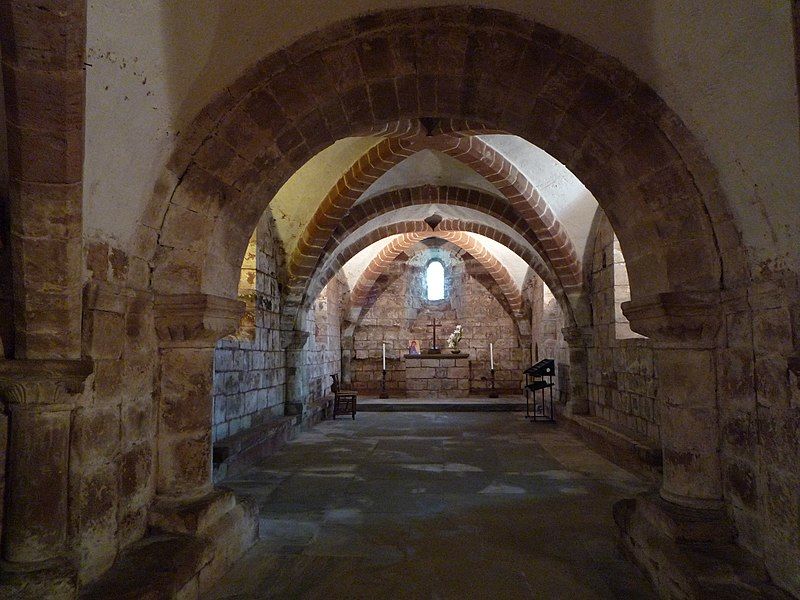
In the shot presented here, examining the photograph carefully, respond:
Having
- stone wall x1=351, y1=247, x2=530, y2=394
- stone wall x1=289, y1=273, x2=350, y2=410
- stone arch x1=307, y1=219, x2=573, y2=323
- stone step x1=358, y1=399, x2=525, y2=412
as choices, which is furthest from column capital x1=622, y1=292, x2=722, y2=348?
stone wall x1=351, y1=247, x2=530, y2=394

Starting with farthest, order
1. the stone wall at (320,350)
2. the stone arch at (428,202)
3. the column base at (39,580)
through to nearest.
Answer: the stone arch at (428,202)
the stone wall at (320,350)
the column base at (39,580)

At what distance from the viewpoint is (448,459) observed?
18.3 feet

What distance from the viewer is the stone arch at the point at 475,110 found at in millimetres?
2557

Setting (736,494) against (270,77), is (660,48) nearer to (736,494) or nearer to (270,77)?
(270,77)

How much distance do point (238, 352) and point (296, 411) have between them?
212 centimetres

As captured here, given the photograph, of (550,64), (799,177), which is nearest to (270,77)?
(550,64)

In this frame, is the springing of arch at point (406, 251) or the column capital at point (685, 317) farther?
the springing of arch at point (406, 251)

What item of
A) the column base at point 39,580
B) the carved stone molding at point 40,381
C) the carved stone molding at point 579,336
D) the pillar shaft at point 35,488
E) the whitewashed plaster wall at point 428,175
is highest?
the whitewashed plaster wall at point 428,175

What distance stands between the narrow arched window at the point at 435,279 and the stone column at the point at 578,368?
680 cm

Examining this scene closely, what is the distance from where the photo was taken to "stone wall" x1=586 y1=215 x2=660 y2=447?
526cm

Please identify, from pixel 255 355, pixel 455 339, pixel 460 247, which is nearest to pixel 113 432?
pixel 255 355

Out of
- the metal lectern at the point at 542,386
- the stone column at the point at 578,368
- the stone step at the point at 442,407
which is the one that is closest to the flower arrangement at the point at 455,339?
the stone step at the point at 442,407

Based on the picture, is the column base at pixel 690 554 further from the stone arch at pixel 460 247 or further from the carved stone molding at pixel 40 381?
the stone arch at pixel 460 247

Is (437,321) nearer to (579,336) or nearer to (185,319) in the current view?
(579,336)
